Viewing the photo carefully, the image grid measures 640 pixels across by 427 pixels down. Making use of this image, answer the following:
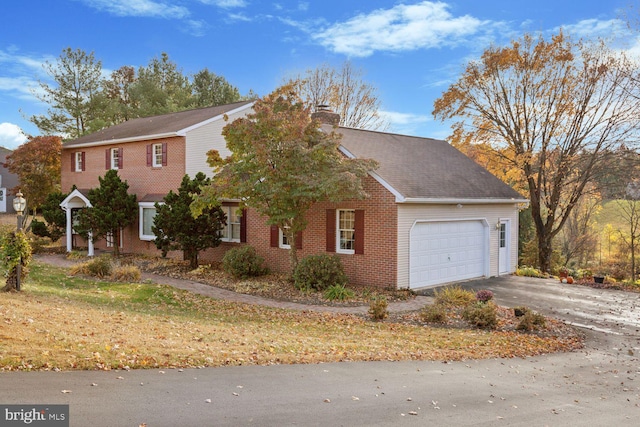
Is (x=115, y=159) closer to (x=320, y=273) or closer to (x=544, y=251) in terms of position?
(x=320, y=273)

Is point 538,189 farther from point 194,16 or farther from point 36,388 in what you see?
point 36,388

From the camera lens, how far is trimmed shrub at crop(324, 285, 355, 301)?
15.6 metres

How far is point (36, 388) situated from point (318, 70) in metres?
36.4

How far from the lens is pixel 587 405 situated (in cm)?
739

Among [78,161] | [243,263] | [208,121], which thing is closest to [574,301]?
[243,263]

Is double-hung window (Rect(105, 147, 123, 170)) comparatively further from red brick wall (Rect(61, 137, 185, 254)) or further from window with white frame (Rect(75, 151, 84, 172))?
window with white frame (Rect(75, 151, 84, 172))

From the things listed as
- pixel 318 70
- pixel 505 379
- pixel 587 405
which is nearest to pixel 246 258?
pixel 505 379

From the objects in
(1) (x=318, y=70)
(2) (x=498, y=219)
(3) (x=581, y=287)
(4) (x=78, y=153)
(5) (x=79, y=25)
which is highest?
(1) (x=318, y=70)

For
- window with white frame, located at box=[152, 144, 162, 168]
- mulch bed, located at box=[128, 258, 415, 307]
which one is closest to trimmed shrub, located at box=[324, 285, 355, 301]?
mulch bed, located at box=[128, 258, 415, 307]

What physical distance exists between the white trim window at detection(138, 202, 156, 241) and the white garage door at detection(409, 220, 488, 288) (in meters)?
12.9

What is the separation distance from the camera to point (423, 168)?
66.1 feet

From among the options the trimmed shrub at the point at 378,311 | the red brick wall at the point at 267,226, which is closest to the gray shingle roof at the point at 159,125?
the red brick wall at the point at 267,226

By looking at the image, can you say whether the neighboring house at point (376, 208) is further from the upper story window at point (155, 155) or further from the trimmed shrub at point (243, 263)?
the trimmed shrub at point (243, 263)

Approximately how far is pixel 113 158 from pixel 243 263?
12.0 meters
